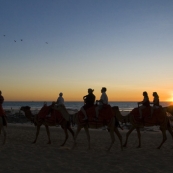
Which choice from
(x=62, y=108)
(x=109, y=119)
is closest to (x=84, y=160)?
(x=109, y=119)

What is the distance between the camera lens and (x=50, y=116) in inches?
561

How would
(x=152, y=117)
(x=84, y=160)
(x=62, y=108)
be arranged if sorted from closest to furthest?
(x=84, y=160), (x=152, y=117), (x=62, y=108)

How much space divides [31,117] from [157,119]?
652cm

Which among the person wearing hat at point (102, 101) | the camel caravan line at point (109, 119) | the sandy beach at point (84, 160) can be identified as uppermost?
the person wearing hat at point (102, 101)

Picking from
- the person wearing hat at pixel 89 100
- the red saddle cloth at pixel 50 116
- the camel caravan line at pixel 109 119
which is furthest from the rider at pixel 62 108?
the person wearing hat at pixel 89 100

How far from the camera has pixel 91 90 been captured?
1241cm

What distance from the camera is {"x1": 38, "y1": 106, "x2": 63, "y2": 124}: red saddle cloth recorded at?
46.1 ft

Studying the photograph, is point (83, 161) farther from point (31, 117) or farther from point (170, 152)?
point (31, 117)

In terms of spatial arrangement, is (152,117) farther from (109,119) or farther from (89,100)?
(89,100)

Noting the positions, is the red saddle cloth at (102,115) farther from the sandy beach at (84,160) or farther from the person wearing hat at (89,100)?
the sandy beach at (84,160)

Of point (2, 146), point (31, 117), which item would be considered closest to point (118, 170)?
point (2, 146)

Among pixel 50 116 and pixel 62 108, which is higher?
pixel 62 108

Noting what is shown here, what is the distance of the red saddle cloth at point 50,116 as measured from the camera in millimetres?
14039

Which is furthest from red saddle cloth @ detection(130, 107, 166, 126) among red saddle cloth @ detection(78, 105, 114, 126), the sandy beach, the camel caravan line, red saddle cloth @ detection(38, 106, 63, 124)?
red saddle cloth @ detection(38, 106, 63, 124)
